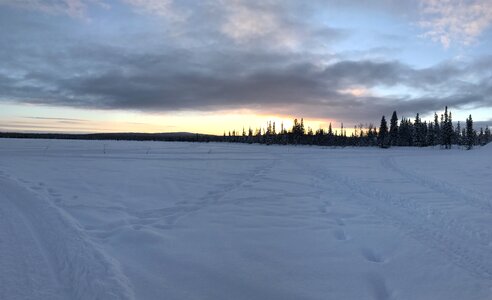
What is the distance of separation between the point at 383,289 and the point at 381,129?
107376 mm

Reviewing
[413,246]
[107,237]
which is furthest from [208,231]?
[413,246]

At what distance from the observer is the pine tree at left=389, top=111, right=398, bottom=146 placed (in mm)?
106500

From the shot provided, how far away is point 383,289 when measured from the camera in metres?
5.47

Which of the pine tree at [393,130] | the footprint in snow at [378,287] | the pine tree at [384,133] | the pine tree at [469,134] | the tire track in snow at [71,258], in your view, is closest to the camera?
the tire track in snow at [71,258]

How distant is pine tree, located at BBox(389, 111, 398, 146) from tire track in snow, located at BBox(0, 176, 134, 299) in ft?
360

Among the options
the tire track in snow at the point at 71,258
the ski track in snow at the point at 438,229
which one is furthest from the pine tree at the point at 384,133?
the tire track in snow at the point at 71,258

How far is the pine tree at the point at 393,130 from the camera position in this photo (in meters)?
106

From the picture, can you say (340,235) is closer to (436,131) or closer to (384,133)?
(384,133)

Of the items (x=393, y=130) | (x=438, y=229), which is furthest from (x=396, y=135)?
(x=438, y=229)

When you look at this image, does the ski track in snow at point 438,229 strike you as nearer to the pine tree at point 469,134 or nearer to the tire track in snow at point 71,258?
the tire track in snow at point 71,258

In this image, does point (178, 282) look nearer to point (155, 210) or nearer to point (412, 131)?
point (155, 210)

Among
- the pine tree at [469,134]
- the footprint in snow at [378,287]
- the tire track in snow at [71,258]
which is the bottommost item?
the footprint in snow at [378,287]

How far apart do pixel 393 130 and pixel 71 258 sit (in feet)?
375

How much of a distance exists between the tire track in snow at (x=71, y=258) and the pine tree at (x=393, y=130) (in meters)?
110
